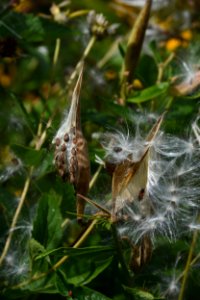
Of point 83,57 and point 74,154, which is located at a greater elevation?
point 74,154

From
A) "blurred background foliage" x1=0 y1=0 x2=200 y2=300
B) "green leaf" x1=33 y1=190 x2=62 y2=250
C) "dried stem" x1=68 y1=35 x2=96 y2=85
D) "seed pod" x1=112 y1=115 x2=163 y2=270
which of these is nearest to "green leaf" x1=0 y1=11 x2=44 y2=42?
"blurred background foliage" x1=0 y1=0 x2=200 y2=300

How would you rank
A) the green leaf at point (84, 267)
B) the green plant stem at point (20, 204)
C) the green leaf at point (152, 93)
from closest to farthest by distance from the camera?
the green leaf at point (84, 267) < the green plant stem at point (20, 204) < the green leaf at point (152, 93)

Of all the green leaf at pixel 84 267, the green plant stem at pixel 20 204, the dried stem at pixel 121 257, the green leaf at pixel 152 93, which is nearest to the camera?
the dried stem at pixel 121 257

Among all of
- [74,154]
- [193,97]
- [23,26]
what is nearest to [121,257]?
[74,154]

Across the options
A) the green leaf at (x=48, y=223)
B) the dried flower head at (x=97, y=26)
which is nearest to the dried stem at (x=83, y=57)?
the dried flower head at (x=97, y=26)

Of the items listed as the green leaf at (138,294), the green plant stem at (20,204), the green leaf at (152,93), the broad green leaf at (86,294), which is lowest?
the green leaf at (138,294)

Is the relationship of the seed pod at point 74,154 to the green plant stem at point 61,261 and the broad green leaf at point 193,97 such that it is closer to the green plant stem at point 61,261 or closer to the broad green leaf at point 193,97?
the green plant stem at point 61,261

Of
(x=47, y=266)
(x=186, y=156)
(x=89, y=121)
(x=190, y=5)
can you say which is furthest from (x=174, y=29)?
(x=47, y=266)

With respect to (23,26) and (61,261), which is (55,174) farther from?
(23,26)
